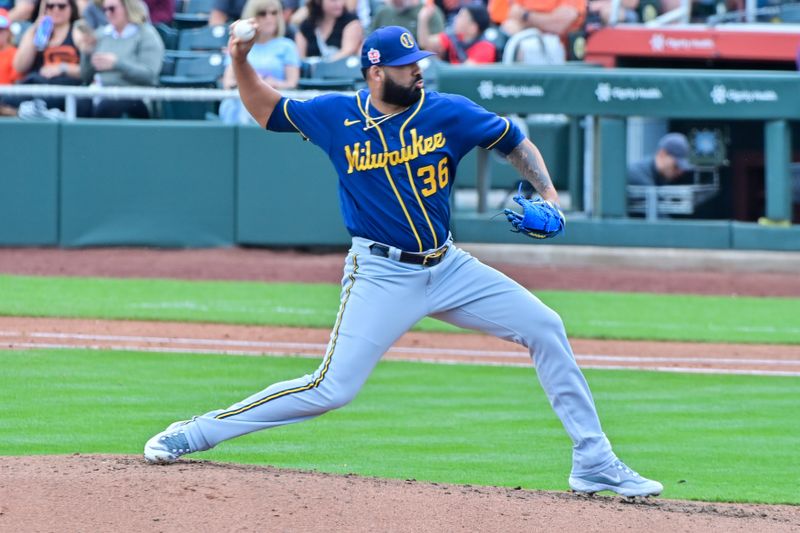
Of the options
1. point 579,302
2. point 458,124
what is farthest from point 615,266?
point 458,124

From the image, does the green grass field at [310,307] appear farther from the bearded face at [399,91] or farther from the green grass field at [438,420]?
the bearded face at [399,91]

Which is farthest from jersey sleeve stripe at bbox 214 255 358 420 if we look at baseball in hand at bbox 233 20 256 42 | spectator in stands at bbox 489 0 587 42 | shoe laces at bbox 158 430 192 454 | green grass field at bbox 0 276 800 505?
spectator in stands at bbox 489 0 587 42

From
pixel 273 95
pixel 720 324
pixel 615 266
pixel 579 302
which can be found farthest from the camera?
pixel 615 266

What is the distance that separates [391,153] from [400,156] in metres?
0.04

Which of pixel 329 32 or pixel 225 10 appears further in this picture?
pixel 225 10

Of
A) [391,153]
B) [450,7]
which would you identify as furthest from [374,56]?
[450,7]

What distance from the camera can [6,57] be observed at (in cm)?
1521

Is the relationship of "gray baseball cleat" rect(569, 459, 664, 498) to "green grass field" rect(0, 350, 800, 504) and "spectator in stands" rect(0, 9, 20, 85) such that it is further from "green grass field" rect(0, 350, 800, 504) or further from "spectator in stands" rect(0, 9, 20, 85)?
"spectator in stands" rect(0, 9, 20, 85)

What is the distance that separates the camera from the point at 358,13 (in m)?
15.8

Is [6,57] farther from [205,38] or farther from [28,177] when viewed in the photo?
[205,38]

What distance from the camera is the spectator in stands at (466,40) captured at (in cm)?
1530

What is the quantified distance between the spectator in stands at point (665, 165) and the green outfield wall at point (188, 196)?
457mm

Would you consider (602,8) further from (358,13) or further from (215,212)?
(215,212)

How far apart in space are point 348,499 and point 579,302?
25.8 ft
